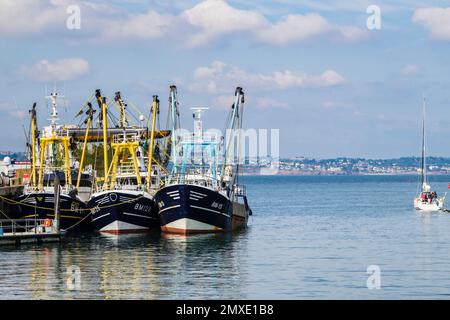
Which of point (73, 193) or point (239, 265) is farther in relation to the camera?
point (73, 193)

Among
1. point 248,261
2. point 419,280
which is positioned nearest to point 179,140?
A: point 248,261

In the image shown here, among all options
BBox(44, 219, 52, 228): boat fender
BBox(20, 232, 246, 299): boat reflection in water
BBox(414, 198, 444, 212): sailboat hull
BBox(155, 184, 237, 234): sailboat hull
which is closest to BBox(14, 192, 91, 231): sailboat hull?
BBox(20, 232, 246, 299): boat reflection in water

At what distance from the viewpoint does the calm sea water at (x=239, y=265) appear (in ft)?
177

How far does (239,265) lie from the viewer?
217 ft

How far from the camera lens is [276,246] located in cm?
8200

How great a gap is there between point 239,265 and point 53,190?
1314 inches

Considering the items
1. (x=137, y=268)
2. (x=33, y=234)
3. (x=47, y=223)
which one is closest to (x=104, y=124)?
(x=47, y=223)

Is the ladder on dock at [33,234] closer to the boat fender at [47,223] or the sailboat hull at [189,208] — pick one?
the boat fender at [47,223]

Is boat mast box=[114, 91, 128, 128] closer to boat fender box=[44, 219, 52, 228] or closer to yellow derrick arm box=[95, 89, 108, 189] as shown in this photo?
yellow derrick arm box=[95, 89, 108, 189]

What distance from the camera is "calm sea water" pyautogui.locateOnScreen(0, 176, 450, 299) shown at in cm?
5381

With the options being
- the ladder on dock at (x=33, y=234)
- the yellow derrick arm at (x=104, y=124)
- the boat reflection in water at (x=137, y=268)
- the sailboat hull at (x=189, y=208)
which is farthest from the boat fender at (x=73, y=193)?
the ladder on dock at (x=33, y=234)

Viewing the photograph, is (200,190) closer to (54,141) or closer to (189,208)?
(189,208)

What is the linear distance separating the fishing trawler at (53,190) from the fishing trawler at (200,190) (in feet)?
28.2

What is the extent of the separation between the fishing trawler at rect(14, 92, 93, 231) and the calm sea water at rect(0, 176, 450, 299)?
20.2 feet
